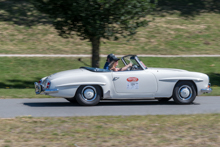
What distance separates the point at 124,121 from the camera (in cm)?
652

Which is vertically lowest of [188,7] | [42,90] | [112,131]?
[112,131]

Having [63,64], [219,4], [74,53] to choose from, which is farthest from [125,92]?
[219,4]

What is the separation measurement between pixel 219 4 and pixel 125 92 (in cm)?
2526

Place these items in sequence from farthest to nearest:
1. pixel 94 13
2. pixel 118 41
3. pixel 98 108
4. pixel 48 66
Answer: pixel 118 41, pixel 48 66, pixel 94 13, pixel 98 108

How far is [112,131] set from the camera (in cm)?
571

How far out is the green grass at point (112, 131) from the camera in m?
5.08

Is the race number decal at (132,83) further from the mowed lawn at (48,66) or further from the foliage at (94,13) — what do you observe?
the mowed lawn at (48,66)

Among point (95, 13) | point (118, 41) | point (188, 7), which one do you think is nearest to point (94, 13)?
point (95, 13)

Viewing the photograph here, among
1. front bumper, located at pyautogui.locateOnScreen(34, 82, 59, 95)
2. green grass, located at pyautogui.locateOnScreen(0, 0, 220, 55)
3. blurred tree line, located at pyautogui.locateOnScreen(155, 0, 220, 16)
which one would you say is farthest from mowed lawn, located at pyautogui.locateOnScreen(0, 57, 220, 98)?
blurred tree line, located at pyautogui.locateOnScreen(155, 0, 220, 16)

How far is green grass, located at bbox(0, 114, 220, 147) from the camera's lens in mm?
5082

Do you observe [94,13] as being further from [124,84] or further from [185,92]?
[185,92]

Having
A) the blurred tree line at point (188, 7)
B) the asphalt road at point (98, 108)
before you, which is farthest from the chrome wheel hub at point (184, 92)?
the blurred tree line at point (188, 7)

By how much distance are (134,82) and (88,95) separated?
1.25 metres

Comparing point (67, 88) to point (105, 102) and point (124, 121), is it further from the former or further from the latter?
point (124, 121)
